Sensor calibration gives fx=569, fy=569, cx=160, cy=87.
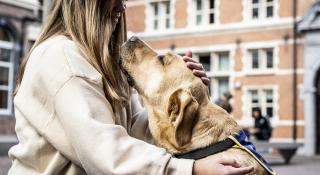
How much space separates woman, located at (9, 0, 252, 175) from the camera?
1.65 meters

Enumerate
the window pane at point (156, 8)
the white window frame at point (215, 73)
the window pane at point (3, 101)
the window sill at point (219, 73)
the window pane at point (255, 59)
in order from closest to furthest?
the window pane at point (3, 101), the window pane at point (255, 59), the window sill at point (219, 73), the white window frame at point (215, 73), the window pane at point (156, 8)

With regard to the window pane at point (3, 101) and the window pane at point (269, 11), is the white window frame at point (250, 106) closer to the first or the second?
the window pane at point (269, 11)

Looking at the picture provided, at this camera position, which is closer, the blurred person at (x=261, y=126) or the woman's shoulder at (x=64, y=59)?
the woman's shoulder at (x=64, y=59)

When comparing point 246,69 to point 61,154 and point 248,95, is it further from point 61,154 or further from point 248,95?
point 61,154

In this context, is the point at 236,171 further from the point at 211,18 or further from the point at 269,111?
the point at 211,18

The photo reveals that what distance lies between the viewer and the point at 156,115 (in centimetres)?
215

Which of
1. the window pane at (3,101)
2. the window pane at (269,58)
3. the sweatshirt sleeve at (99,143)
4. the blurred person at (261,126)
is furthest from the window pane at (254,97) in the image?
the sweatshirt sleeve at (99,143)

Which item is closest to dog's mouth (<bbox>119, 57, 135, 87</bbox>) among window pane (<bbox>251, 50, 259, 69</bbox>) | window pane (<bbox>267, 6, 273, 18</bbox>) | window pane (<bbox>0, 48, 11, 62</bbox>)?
window pane (<bbox>0, 48, 11, 62</bbox>)

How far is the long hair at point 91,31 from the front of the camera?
192 cm

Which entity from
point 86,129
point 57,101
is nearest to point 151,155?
point 86,129

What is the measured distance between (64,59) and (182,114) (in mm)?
444

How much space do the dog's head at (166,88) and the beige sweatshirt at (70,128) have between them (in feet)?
0.79

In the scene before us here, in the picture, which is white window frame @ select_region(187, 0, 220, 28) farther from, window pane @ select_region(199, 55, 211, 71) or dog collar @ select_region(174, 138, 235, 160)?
dog collar @ select_region(174, 138, 235, 160)

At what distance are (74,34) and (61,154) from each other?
16.8 inches
